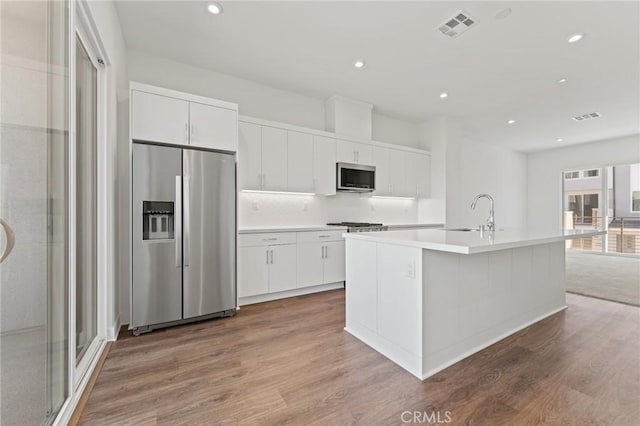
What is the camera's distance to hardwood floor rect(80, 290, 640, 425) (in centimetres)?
149

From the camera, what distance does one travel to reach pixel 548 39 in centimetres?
285

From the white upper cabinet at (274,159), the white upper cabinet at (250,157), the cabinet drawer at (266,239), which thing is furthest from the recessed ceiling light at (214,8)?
the cabinet drawer at (266,239)

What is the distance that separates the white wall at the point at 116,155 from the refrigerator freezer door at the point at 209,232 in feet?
1.89

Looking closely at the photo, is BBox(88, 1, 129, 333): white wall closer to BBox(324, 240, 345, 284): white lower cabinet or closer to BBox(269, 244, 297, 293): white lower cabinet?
BBox(269, 244, 297, 293): white lower cabinet

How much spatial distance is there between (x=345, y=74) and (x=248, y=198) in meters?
2.13

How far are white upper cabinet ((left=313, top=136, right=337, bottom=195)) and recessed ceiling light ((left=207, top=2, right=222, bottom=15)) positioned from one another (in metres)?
1.93

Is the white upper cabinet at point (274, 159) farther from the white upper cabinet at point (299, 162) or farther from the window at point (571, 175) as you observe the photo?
the window at point (571, 175)

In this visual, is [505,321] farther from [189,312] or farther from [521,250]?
[189,312]

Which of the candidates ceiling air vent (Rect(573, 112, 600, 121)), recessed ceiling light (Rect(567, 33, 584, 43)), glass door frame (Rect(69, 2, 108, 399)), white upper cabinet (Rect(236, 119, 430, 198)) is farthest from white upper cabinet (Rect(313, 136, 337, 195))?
ceiling air vent (Rect(573, 112, 600, 121))

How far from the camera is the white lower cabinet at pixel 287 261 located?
3320 mm

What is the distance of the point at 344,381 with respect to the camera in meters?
1.79

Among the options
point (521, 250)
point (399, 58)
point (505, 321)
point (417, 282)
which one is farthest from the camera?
point (399, 58)

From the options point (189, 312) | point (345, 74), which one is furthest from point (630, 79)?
point (189, 312)

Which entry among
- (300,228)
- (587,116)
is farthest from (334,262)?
(587,116)
